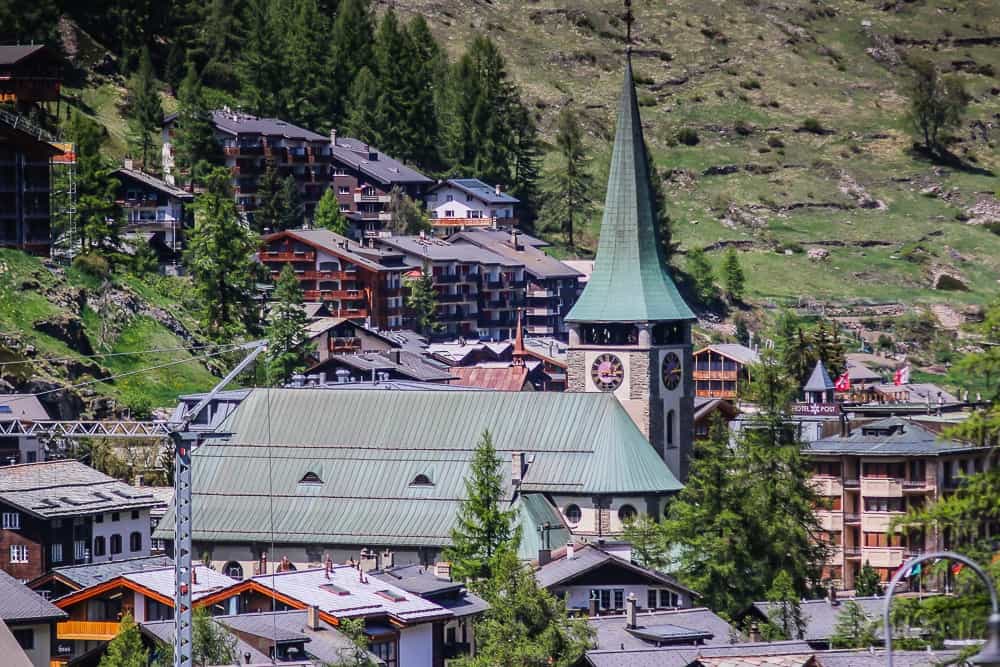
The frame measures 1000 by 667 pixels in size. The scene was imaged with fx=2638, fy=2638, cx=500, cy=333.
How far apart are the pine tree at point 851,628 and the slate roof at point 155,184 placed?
98979 millimetres

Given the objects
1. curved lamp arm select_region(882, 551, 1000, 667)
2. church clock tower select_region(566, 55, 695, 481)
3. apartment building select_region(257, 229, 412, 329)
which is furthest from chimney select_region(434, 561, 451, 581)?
apartment building select_region(257, 229, 412, 329)

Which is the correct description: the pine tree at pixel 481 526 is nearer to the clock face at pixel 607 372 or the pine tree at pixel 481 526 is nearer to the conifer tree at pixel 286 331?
the clock face at pixel 607 372

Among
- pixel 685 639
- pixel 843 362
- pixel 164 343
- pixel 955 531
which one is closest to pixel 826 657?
pixel 685 639

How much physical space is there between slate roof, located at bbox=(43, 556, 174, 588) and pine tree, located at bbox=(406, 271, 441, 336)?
84371 millimetres

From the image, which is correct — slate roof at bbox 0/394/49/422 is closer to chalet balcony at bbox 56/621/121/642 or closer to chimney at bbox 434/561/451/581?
chimney at bbox 434/561/451/581

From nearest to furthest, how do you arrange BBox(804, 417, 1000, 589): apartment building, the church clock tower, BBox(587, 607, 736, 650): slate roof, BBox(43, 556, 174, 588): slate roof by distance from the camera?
BBox(587, 607, 736, 650): slate roof → BBox(43, 556, 174, 588): slate roof → the church clock tower → BBox(804, 417, 1000, 589): apartment building

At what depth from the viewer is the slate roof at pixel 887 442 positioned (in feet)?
427

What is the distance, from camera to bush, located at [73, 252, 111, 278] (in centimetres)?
15388

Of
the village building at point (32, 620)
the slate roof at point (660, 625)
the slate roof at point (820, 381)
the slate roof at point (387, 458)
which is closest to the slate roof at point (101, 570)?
the village building at point (32, 620)

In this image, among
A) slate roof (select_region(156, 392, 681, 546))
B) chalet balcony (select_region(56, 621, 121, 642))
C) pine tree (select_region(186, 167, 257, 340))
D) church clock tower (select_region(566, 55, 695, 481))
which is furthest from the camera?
pine tree (select_region(186, 167, 257, 340))

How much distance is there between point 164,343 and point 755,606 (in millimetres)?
61371

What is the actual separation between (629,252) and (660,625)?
131 feet

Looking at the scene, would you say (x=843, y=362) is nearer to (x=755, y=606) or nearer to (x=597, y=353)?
(x=597, y=353)

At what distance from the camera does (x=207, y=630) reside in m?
84.8
